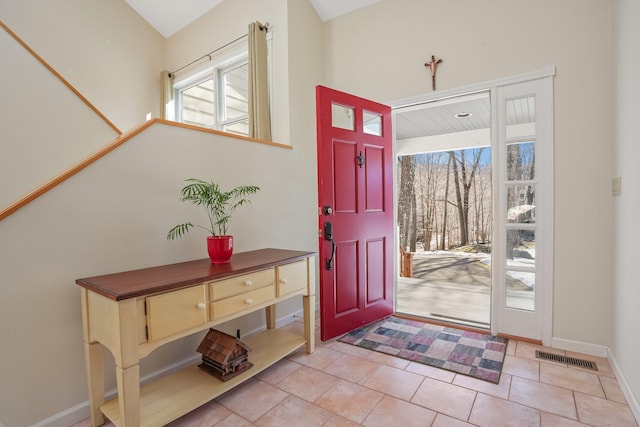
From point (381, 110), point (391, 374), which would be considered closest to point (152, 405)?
point (391, 374)

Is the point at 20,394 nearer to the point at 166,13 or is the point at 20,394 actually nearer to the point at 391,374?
the point at 391,374

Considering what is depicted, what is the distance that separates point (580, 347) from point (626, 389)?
22.8 inches

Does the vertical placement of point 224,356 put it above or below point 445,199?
below

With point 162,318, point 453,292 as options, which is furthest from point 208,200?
point 453,292

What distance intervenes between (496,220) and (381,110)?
1424mm

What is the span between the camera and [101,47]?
381 centimetres

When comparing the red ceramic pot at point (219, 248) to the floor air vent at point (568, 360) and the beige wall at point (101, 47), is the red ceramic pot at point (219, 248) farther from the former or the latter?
the beige wall at point (101, 47)

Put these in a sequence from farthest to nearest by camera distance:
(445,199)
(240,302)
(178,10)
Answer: (445,199) < (178,10) < (240,302)

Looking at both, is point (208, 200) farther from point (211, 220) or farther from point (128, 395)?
point (128, 395)

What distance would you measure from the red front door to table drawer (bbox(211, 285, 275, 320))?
0.63 meters

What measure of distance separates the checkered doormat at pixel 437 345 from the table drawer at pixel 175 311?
1.42 metres

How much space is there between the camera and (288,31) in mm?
3082

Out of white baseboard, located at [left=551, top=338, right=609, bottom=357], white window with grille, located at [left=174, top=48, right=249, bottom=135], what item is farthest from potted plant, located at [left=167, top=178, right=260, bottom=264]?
white baseboard, located at [left=551, top=338, right=609, bottom=357]

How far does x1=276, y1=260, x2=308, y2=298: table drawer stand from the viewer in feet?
7.07
